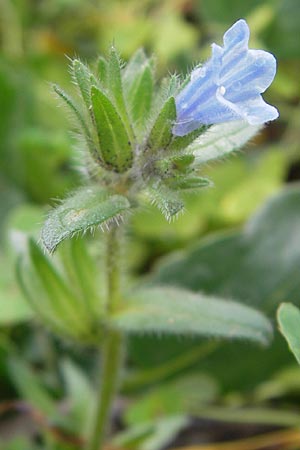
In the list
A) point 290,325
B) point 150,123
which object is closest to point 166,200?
point 150,123

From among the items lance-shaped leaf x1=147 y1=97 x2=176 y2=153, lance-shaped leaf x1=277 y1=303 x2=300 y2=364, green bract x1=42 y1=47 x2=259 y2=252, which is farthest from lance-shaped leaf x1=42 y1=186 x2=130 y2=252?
lance-shaped leaf x1=277 y1=303 x2=300 y2=364

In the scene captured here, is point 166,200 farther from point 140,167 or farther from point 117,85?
point 117,85

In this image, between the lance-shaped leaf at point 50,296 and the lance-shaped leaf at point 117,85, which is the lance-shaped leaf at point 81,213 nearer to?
the lance-shaped leaf at point 117,85

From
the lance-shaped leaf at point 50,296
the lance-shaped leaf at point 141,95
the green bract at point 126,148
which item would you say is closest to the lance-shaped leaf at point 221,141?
the green bract at point 126,148

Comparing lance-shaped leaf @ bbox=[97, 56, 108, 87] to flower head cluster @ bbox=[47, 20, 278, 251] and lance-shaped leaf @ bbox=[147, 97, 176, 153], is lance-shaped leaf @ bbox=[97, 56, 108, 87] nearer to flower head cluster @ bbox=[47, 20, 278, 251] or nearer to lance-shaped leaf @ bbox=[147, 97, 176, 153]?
flower head cluster @ bbox=[47, 20, 278, 251]

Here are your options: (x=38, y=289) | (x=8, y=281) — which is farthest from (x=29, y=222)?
(x=38, y=289)

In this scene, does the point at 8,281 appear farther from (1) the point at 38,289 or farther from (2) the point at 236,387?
(2) the point at 236,387
